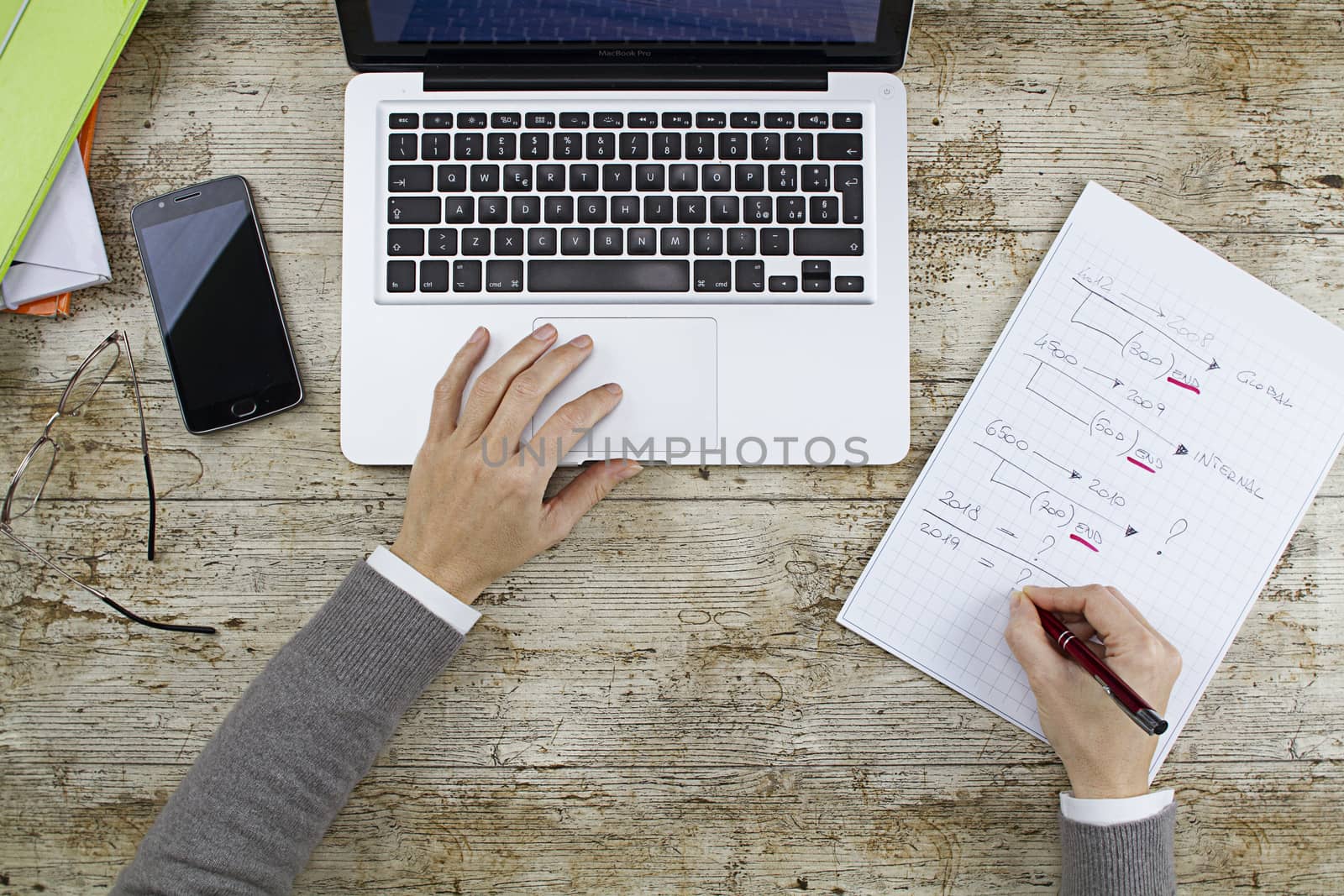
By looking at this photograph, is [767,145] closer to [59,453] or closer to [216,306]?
[216,306]

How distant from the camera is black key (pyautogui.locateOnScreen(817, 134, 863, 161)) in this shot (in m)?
0.85

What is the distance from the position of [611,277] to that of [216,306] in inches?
15.2

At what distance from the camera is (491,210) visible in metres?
0.84

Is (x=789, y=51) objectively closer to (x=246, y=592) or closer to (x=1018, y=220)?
(x=1018, y=220)

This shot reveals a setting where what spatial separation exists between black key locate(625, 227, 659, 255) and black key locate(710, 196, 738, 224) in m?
0.06

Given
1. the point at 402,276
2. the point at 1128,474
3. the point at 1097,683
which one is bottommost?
the point at 1097,683

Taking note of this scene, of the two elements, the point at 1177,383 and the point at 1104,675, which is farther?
the point at 1177,383

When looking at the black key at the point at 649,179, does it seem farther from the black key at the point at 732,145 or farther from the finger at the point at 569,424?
the finger at the point at 569,424

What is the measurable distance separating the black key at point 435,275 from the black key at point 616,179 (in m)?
0.17

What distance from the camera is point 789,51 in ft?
2.73

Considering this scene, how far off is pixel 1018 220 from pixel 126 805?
3.38 feet

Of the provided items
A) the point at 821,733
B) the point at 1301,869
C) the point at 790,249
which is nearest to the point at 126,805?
the point at 821,733

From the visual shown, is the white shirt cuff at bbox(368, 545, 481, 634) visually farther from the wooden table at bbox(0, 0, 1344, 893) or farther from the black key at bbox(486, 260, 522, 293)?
the black key at bbox(486, 260, 522, 293)

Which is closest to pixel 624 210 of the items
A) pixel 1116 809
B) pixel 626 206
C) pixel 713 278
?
pixel 626 206
